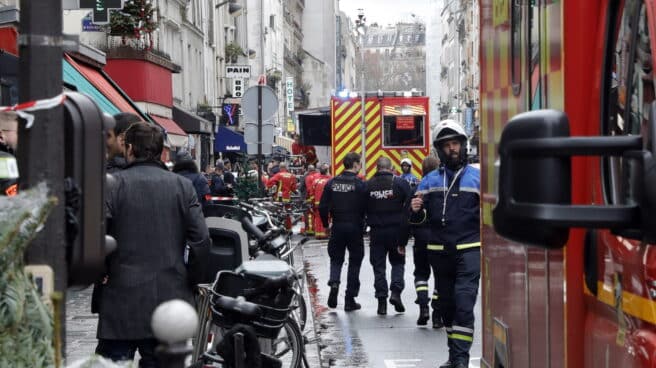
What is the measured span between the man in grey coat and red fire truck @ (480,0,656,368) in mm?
1750

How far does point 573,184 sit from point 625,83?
0.42m

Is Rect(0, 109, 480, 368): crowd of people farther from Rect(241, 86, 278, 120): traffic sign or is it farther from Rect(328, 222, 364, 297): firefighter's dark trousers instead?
Rect(241, 86, 278, 120): traffic sign

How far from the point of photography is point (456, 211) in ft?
34.3

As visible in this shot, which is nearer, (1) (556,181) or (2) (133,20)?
(1) (556,181)

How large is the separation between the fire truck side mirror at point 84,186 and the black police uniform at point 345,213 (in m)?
12.3

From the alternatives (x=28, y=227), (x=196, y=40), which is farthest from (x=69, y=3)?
(x=196, y=40)

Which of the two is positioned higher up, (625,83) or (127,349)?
(625,83)

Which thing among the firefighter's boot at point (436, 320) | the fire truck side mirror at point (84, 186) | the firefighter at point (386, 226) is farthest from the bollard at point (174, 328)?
the firefighter at point (386, 226)

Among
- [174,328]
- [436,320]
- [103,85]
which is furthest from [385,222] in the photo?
[174,328]

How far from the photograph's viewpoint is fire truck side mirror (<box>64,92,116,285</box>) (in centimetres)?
346

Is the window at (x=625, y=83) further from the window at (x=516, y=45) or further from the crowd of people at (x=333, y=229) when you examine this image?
the crowd of people at (x=333, y=229)

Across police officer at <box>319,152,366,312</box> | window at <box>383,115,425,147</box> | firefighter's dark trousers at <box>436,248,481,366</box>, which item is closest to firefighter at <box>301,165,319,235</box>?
window at <box>383,115,425,147</box>

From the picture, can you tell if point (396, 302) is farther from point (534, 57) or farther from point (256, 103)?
point (534, 57)

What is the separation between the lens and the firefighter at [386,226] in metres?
15.3
